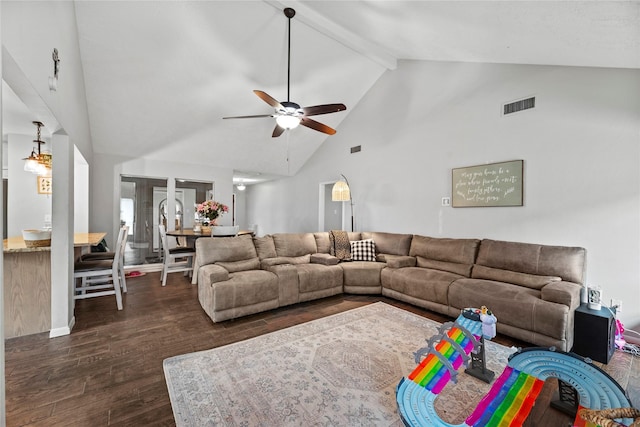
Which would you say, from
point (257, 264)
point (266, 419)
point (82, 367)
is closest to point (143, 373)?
point (82, 367)

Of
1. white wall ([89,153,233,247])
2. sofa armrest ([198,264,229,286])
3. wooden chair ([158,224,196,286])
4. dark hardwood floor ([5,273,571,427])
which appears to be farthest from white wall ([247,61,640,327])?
white wall ([89,153,233,247])

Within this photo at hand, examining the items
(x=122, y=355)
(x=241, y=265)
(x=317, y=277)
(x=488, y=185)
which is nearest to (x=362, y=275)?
(x=317, y=277)

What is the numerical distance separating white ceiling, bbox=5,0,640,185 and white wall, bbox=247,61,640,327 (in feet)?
1.01

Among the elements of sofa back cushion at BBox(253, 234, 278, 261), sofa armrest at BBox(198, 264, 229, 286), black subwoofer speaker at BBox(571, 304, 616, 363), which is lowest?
black subwoofer speaker at BBox(571, 304, 616, 363)

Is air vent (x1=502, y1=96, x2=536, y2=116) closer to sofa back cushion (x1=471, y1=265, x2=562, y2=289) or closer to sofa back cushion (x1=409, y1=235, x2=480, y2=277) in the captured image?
sofa back cushion (x1=409, y1=235, x2=480, y2=277)

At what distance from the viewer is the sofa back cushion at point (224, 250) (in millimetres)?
3631

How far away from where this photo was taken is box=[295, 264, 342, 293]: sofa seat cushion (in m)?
3.70

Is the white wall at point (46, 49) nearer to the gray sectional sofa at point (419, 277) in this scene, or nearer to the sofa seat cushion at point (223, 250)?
the sofa seat cushion at point (223, 250)

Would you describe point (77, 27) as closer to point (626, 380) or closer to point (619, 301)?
point (626, 380)

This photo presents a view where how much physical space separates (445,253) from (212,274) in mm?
3138

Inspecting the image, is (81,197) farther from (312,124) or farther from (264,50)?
(312,124)

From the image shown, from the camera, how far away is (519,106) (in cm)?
351

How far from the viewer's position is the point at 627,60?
8.21 ft

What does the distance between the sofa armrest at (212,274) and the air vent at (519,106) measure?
13.6ft
